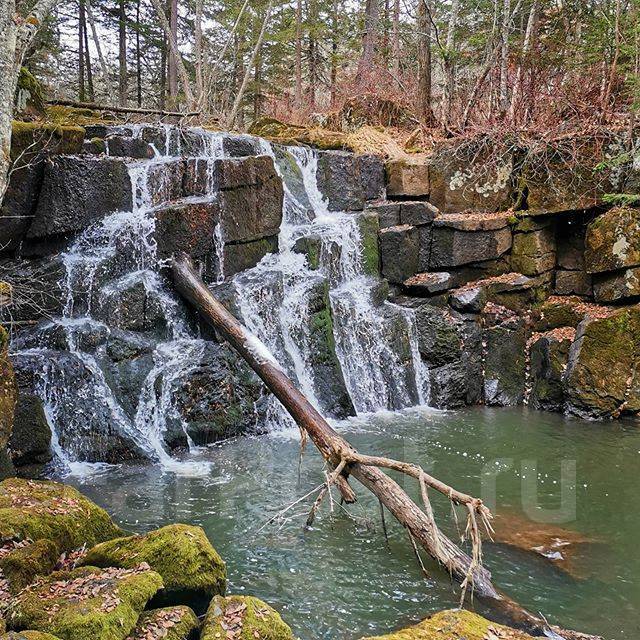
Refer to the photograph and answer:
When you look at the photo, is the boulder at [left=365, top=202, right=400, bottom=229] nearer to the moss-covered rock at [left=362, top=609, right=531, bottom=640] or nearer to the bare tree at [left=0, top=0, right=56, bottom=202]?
the bare tree at [left=0, top=0, right=56, bottom=202]

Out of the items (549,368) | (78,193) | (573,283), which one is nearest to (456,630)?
(549,368)

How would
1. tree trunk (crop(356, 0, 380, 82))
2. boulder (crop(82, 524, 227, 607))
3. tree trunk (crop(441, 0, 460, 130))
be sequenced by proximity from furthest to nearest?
1. tree trunk (crop(356, 0, 380, 82))
2. tree trunk (crop(441, 0, 460, 130))
3. boulder (crop(82, 524, 227, 607))

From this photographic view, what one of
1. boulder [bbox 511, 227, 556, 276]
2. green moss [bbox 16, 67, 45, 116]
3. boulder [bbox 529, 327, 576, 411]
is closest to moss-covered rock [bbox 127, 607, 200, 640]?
boulder [bbox 529, 327, 576, 411]

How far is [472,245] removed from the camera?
12430 mm

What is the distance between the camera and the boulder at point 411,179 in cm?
1369

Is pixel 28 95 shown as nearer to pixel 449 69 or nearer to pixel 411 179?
pixel 411 179

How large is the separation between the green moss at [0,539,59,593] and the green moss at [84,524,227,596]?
28 centimetres

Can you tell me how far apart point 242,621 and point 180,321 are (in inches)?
258

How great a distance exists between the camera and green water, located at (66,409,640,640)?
481 centimetres

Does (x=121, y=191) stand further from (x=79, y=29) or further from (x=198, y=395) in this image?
(x=79, y=29)

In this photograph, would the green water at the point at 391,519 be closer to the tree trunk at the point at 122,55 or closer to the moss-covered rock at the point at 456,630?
the moss-covered rock at the point at 456,630

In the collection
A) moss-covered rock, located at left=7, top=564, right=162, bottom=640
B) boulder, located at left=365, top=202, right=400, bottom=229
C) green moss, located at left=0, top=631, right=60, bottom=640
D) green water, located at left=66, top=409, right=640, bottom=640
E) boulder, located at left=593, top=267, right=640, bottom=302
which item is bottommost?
green water, located at left=66, top=409, right=640, bottom=640

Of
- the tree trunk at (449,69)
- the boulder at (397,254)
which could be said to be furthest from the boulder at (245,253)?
the tree trunk at (449,69)

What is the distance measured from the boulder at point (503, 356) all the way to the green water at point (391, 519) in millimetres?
1502
